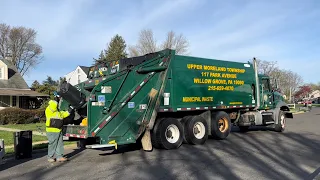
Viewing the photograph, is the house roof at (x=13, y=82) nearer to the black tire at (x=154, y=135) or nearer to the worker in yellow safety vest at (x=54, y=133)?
the worker in yellow safety vest at (x=54, y=133)

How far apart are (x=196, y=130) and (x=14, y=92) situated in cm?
2248

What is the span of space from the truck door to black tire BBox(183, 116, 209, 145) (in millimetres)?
4445

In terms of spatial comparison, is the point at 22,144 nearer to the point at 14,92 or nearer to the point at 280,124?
the point at 280,124

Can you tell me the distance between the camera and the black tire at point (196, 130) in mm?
11078

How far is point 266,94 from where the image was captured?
49.9 ft

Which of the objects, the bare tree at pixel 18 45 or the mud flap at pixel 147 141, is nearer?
the mud flap at pixel 147 141

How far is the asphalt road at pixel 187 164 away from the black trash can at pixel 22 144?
1.16 ft

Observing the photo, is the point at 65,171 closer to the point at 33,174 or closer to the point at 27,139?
the point at 33,174

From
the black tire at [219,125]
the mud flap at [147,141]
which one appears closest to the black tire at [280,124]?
the black tire at [219,125]

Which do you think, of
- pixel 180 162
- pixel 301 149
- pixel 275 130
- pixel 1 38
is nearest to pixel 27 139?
pixel 180 162

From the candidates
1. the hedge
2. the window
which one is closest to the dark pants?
the hedge

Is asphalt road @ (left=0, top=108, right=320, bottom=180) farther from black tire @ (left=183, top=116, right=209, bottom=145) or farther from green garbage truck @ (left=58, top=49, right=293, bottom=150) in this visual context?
green garbage truck @ (left=58, top=49, right=293, bottom=150)

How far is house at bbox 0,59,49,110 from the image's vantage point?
2895 centimetres

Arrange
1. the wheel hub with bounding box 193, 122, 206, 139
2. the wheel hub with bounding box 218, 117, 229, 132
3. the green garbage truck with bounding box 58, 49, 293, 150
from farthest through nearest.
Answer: the wheel hub with bounding box 218, 117, 229, 132, the wheel hub with bounding box 193, 122, 206, 139, the green garbage truck with bounding box 58, 49, 293, 150
